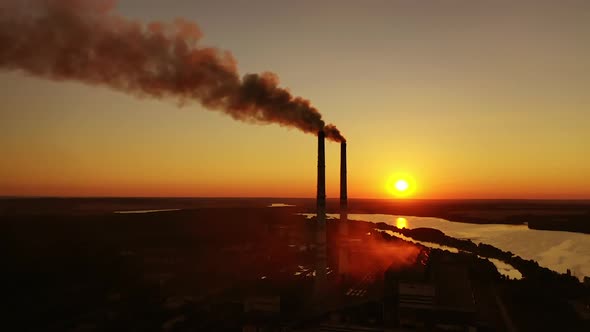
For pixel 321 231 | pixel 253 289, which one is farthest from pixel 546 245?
pixel 253 289

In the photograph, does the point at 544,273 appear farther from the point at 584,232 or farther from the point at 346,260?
the point at 584,232

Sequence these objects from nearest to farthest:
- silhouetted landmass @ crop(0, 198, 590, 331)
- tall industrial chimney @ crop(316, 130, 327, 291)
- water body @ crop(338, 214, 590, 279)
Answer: silhouetted landmass @ crop(0, 198, 590, 331) → tall industrial chimney @ crop(316, 130, 327, 291) → water body @ crop(338, 214, 590, 279)

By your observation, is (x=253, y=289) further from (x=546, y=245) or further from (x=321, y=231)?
(x=546, y=245)

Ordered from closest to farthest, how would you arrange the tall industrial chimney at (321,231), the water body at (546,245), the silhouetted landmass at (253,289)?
the silhouetted landmass at (253,289), the tall industrial chimney at (321,231), the water body at (546,245)

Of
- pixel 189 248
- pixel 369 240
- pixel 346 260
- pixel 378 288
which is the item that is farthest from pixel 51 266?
pixel 369 240

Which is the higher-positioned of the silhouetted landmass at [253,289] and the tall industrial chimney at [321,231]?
the tall industrial chimney at [321,231]

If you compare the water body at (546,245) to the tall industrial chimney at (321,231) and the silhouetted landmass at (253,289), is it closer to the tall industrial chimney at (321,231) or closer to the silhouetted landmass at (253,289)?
the silhouetted landmass at (253,289)

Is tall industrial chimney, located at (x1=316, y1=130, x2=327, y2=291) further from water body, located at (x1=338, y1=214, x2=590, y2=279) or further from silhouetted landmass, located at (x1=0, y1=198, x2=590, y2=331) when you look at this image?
water body, located at (x1=338, y1=214, x2=590, y2=279)

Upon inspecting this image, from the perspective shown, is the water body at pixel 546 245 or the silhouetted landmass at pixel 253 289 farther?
the water body at pixel 546 245

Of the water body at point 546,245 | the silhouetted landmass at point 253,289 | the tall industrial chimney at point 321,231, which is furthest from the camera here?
the water body at point 546,245

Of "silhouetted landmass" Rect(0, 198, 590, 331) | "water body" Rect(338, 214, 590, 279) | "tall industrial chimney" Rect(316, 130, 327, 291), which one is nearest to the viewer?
"silhouetted landmass" Rect(0, 198, 590, 331)

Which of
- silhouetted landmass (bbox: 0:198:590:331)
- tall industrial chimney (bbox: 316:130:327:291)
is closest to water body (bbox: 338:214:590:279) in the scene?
silhouetted landmass (bbox: 0:198:590:331)

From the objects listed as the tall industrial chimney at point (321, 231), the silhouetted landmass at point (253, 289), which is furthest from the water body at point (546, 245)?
the tall industrial chimney at point (321, 231)
